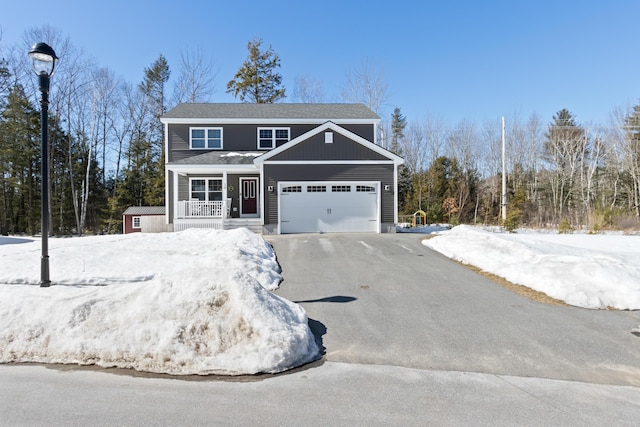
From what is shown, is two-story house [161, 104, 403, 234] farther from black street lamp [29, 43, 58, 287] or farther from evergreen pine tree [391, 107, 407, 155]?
evergreen pine tree [391, 107, 407, 155]

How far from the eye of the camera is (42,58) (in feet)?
18.7

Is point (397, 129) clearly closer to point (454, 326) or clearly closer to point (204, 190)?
point (204, 190)

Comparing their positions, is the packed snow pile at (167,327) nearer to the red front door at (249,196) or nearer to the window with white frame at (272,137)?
the red front door at (249,196)

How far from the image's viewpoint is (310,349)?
4.04 meters

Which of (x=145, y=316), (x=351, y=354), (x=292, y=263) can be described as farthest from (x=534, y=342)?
(x=292, y=263)

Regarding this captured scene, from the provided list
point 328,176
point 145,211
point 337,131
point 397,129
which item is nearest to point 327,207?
point 328,176

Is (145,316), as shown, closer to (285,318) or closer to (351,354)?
(285,318)

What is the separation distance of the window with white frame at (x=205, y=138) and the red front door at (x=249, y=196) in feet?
8.77

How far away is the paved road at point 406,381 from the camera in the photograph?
2.81 metres

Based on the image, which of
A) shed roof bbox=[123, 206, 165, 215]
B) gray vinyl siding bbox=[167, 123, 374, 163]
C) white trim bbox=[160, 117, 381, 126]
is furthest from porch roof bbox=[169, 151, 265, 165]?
shed roof bbox=[123, 206, 165, 215]

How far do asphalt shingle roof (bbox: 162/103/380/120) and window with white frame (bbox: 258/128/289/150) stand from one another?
74cm

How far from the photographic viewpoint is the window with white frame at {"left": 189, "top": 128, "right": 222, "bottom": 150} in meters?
18.4

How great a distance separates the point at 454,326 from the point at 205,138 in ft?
55.7

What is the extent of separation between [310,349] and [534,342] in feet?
10.1
